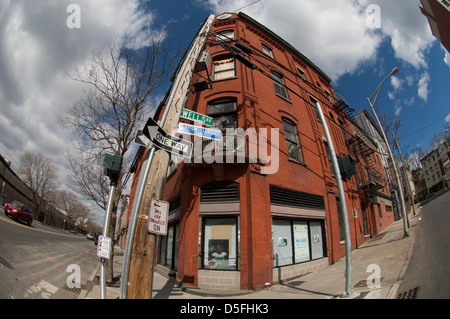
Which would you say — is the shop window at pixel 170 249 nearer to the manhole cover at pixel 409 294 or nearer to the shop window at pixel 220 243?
the shop window at pixel 220 243

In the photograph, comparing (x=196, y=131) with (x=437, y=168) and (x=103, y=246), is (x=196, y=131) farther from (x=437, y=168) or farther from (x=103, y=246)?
(x=437, y=168)

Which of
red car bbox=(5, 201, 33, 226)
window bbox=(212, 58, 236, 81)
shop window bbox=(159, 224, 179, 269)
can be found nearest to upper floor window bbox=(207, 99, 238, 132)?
window bbox=(212, 58, 236, 81)

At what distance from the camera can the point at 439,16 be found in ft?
57.9

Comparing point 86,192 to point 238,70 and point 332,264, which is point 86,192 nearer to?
point 238,70

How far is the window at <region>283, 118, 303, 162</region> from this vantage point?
9906 millimetres

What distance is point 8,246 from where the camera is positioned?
654 centimetres

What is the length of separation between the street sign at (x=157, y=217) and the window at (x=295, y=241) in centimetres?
544

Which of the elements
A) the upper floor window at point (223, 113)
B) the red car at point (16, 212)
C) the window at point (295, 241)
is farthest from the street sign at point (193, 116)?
the red car at point (16, 212)

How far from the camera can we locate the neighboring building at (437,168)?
42.6m

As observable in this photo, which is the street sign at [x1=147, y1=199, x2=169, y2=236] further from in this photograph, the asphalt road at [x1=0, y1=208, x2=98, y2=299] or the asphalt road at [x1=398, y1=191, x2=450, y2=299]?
the asphalt road at [x1=398, y1=191, x2=450, y2=299]

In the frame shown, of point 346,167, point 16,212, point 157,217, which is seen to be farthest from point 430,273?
point 16,212

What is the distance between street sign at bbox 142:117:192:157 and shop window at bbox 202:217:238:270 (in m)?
4.18
